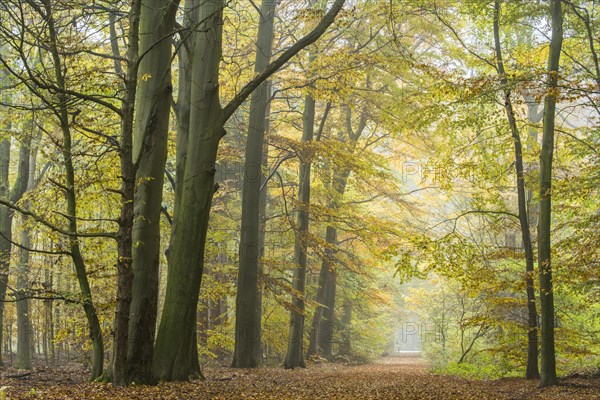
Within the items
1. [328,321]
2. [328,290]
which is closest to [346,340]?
[328,321]

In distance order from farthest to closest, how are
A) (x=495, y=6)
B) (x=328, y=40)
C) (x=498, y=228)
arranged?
1. (x=328, y=40)
2. (x=498, y=228)
3. (x=495, y=6)

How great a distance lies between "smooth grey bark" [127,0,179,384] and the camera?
758 cm

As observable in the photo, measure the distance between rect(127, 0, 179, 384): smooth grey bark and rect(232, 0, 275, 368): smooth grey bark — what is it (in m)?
4.41

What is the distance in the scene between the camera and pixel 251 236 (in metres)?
13.1

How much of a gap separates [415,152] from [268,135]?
25.7ft

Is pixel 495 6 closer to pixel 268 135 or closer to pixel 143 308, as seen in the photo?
pixel 268 135

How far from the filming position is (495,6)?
38.1 ft

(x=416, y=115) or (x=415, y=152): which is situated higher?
(x=415, y=152)

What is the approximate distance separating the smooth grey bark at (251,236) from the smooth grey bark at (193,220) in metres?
3.91

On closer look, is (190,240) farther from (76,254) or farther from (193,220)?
(76,254)

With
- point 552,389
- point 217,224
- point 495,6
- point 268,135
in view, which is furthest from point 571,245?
point 217,224

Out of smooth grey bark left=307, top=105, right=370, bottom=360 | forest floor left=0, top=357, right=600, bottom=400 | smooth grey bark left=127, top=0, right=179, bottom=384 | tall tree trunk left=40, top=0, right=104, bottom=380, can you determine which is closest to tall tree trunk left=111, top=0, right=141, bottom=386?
forest floor left=0, top=357, right=600, bottom=400

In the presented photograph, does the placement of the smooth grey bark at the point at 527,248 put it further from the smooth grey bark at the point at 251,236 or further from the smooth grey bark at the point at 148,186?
the smooth grey bark at the point at 148,186

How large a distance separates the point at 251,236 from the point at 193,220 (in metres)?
4.75
